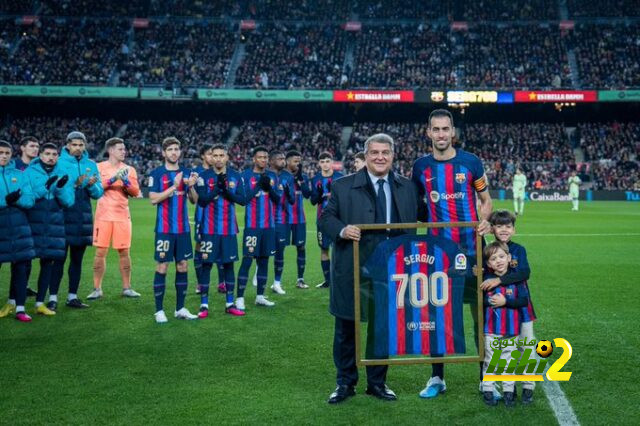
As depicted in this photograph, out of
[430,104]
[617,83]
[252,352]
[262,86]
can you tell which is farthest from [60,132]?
[252,352]

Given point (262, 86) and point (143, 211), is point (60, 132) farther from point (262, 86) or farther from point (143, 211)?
point (143, 211)

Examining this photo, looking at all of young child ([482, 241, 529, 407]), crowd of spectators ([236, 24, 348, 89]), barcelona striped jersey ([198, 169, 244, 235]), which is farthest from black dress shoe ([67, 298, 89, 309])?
crowd of spectators ([236, 24, 348, 89])

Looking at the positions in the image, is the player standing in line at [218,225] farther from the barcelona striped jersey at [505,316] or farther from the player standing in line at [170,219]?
the barcelona striped jersey at [505,316]

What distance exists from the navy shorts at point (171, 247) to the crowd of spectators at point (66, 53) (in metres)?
39.6

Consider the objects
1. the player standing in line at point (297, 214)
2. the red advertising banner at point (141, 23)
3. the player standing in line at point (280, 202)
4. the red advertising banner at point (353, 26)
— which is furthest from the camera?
the red advertising banner at point (141, 23)

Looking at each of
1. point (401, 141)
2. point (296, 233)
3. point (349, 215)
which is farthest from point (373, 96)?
point (349, 215)

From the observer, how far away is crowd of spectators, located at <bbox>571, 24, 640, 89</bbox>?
42281 mm

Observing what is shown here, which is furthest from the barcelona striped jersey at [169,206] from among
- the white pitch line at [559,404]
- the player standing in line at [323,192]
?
the white pitch line at [559,404]

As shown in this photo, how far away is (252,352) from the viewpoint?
246 inches

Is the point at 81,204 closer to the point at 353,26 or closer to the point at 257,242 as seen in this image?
the point at 257,242

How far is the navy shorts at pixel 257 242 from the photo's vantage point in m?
8.66

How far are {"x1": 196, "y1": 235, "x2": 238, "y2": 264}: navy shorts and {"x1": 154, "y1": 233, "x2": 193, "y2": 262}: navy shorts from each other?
0.34m

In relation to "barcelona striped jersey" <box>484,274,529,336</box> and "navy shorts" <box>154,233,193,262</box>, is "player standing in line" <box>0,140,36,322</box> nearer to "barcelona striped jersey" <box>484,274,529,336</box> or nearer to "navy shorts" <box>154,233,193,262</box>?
"navy shorts" <box>154,233,193,262</box>

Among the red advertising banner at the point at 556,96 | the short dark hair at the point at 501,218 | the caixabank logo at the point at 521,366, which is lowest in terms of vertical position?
the caixabank logo at the point at 521,366
